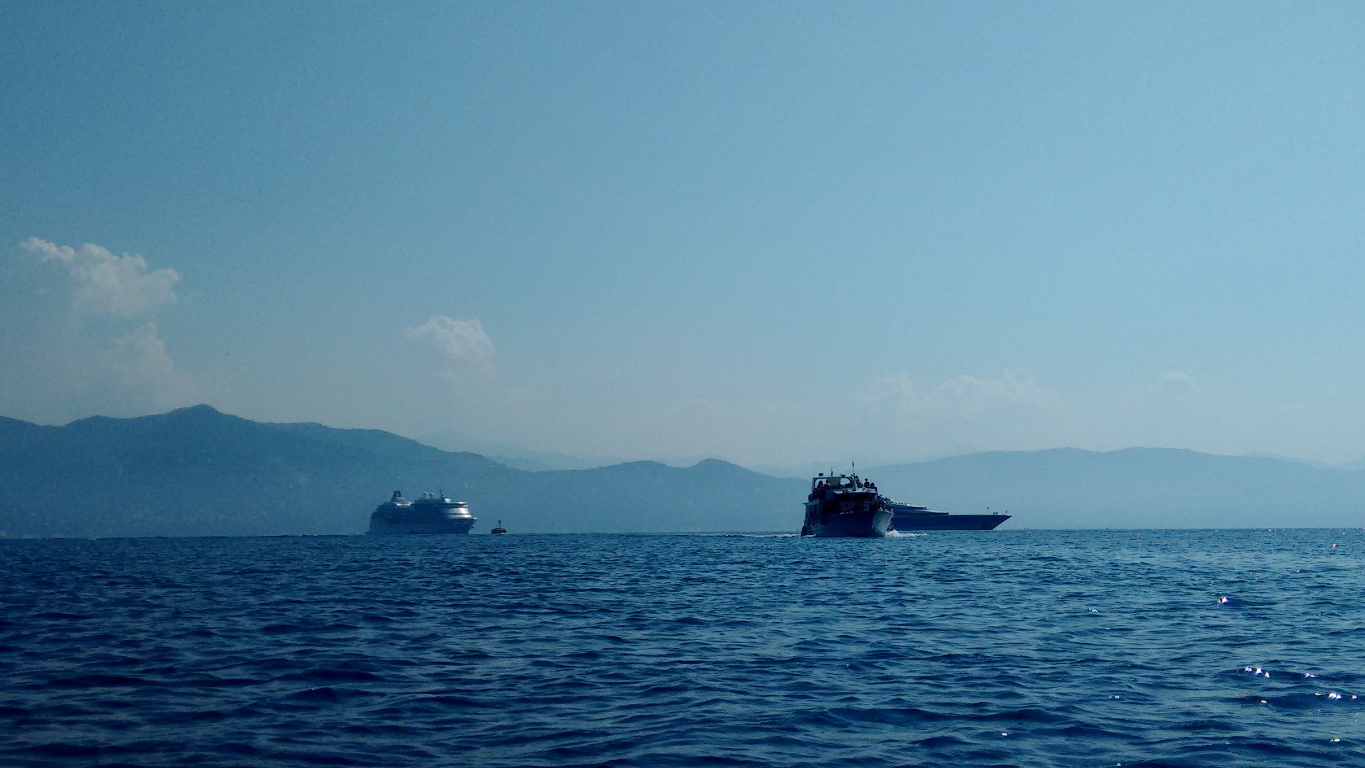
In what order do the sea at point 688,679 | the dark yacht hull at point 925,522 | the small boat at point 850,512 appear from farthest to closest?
the dark yacht hull at point 925,522 < the small boat at point 850,512 < the sea at point 688,679

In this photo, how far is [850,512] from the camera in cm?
12194

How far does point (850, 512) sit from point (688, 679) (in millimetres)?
105569

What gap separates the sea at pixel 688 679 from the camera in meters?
13.6

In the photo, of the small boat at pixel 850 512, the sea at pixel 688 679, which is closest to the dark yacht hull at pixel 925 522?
the small boat at pixel 850 512

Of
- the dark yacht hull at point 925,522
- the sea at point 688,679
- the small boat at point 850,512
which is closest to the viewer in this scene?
the sea at point 688,679

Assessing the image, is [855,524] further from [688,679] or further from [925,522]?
[688,679]

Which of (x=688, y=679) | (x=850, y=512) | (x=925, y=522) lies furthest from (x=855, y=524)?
(x=688, y=679)

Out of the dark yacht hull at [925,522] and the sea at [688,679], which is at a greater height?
the sea at [688,679]

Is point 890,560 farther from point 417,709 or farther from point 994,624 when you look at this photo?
point 417,709

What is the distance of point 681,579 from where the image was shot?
50781 millimetres

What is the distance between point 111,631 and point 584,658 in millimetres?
15634

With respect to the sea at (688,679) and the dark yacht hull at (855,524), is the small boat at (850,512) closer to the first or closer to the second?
the dark yacht hull at (855,524)

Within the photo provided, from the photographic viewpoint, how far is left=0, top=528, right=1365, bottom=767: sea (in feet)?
44.8

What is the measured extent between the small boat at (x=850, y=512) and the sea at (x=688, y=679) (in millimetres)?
82240
